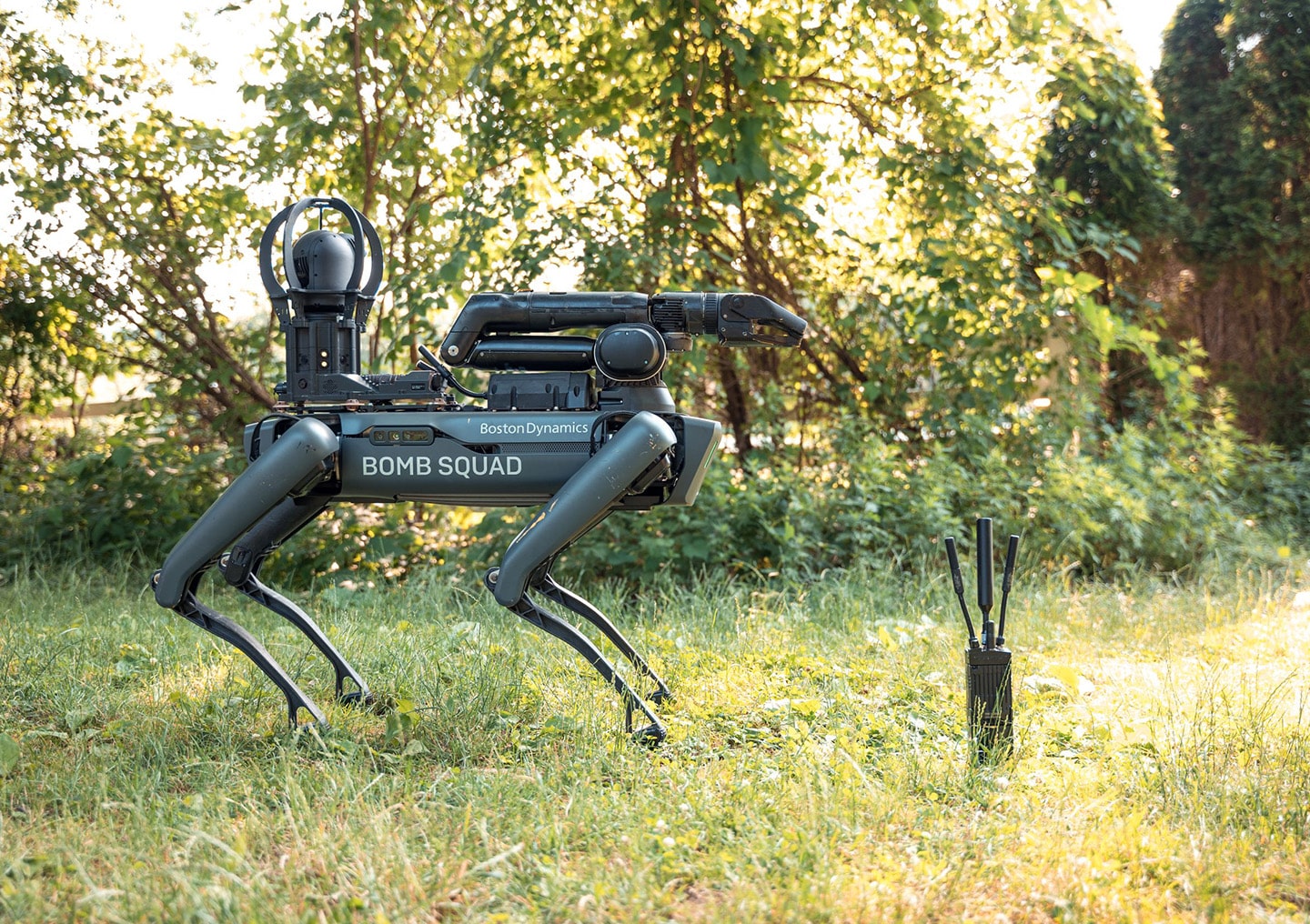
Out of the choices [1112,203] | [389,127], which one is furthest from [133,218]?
[1112,203]

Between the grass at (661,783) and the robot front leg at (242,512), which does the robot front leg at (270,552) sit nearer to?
the robot front leg at (242,512)

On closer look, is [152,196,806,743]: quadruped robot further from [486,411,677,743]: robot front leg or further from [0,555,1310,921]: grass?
[0,555,1310,921]: grass

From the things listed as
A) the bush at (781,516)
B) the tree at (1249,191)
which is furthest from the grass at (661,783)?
the tree at (1249,191)

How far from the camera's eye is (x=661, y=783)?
2.63 metres

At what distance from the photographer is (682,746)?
2.91 m

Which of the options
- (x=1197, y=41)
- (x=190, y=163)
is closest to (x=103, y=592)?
(x=190, y=163)

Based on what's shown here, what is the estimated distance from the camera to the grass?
207cm

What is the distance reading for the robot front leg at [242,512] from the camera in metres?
2.73

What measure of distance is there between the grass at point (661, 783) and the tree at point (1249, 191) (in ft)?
18.3

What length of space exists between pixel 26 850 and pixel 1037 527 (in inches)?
199

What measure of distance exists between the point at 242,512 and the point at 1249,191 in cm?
880

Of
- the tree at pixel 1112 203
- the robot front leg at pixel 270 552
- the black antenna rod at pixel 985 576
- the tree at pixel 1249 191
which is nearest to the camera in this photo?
the black antenna rod at pixel 985 576

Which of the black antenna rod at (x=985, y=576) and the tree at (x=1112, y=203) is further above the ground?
the tree at (x=1112, y=203)

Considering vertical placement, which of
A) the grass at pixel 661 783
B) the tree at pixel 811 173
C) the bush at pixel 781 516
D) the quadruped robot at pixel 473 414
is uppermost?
the tree at pixel 811 173
